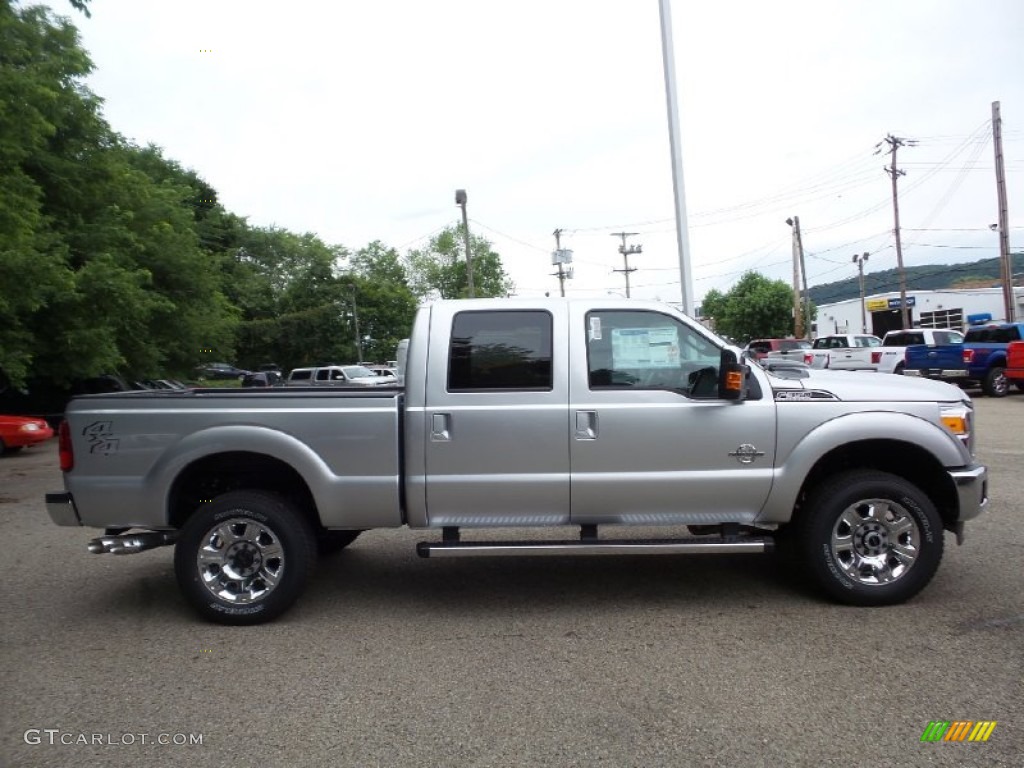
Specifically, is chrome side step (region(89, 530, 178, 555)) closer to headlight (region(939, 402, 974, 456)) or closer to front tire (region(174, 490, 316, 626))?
front tire (region(174, 490, 316, 626))

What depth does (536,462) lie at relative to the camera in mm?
5078

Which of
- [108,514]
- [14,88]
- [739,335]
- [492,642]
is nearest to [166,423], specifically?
[108,514]

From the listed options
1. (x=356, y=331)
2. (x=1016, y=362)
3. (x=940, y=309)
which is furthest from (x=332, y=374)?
(x=940, y=309)

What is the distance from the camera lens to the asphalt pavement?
11.6 feet

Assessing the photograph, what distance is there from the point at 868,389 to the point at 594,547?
6.62ft

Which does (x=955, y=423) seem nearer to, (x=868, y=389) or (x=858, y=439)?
(x=868, y=389)

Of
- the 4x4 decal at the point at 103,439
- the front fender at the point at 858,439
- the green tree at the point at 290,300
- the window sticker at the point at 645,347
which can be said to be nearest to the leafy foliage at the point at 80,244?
the 4x4 decal at the point at 103,439

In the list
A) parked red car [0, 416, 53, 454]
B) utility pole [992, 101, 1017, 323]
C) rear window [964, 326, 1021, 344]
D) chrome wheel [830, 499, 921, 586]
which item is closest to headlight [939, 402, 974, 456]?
chrome wheel [830, 499, 921, 586]

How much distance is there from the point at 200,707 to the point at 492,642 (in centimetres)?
162

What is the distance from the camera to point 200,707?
13.1 ft

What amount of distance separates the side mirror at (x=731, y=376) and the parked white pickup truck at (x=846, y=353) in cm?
2192

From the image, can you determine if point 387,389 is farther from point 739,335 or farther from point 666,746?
point 739,335

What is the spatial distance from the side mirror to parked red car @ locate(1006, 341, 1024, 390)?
1748 cm

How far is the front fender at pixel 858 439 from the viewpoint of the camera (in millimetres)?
5016
